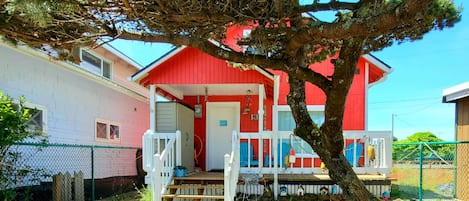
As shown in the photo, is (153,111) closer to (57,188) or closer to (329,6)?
(57,188)

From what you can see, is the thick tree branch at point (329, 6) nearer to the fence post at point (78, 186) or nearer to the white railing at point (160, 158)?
the white railing at point (160, 158)

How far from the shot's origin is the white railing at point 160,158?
671cm

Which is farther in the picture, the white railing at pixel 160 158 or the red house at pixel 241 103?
the red house at pixel 241 103

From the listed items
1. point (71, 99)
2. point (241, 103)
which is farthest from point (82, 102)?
point (241, 103)

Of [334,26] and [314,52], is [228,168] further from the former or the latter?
[334,26]

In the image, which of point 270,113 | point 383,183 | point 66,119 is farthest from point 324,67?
point 66,119

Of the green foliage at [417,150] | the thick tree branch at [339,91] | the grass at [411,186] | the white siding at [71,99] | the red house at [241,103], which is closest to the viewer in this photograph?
the thick tree branch at [339,91]

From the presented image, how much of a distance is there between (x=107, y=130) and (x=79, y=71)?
254 centimetres

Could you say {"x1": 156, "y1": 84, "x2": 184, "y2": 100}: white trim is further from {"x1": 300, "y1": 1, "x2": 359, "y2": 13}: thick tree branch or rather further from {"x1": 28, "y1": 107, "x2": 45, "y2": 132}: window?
{"x1": 300, "y1": 1, "x2": 359, "y2": 13}: thick tree branch

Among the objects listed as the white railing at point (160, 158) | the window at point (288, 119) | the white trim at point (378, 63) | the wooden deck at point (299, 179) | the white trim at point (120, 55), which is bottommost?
the wooden deck at point (299, 179)

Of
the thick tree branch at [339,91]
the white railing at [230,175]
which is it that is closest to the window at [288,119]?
the white railing at [230,175]

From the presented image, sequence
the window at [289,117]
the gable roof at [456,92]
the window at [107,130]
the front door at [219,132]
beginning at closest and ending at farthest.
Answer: the gable roof at [456,92] → the window at [289,117] → the front door at [219,132] → the window at [107,130]

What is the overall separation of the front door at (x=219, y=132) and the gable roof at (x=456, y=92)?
5.61m

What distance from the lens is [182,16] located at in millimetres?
3969
